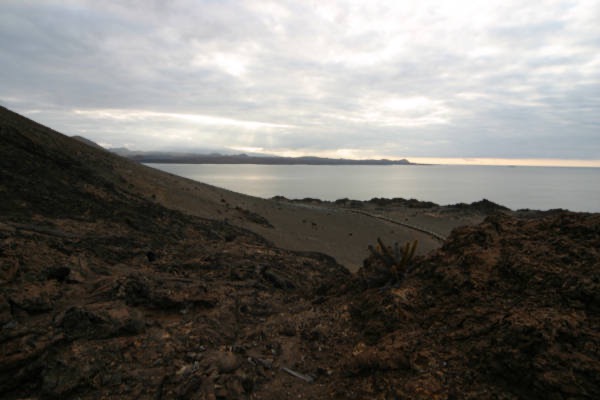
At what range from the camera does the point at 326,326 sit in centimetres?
434

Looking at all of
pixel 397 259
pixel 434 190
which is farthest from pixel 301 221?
pixel 434 190

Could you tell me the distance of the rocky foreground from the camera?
2840 millimetres

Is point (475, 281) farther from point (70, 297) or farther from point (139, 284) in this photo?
point (70, 297)

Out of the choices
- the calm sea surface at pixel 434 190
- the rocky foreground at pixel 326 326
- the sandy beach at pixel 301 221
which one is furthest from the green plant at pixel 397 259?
the calm sea surface at pixel 434 190

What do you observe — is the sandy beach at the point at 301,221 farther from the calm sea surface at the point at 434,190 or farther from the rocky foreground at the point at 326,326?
the calm sea surface at the point at 434,190

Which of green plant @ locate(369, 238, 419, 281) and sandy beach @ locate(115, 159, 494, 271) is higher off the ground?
green plant @ locate(369, 238, 419, 281)

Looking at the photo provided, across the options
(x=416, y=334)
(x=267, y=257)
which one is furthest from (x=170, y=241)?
(x=416, y=334)

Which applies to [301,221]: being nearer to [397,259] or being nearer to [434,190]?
[397,259]

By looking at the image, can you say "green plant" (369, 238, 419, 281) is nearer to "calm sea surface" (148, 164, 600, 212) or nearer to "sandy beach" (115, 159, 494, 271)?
"sandy beach" (115, 159, 494, 271)

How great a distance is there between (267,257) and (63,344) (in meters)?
5.73

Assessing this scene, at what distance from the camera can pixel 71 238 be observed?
671cm

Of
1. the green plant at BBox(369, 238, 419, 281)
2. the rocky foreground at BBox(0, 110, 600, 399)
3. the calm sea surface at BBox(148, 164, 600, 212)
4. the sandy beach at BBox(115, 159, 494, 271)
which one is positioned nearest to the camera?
the rocky foreground at BBox(0, 110, 600, 399)

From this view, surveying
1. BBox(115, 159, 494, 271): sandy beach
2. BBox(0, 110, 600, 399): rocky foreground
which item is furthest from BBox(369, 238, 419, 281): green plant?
BBox(115, 159, 494, 271): sandy beach

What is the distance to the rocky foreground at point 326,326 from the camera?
2.84 meters
